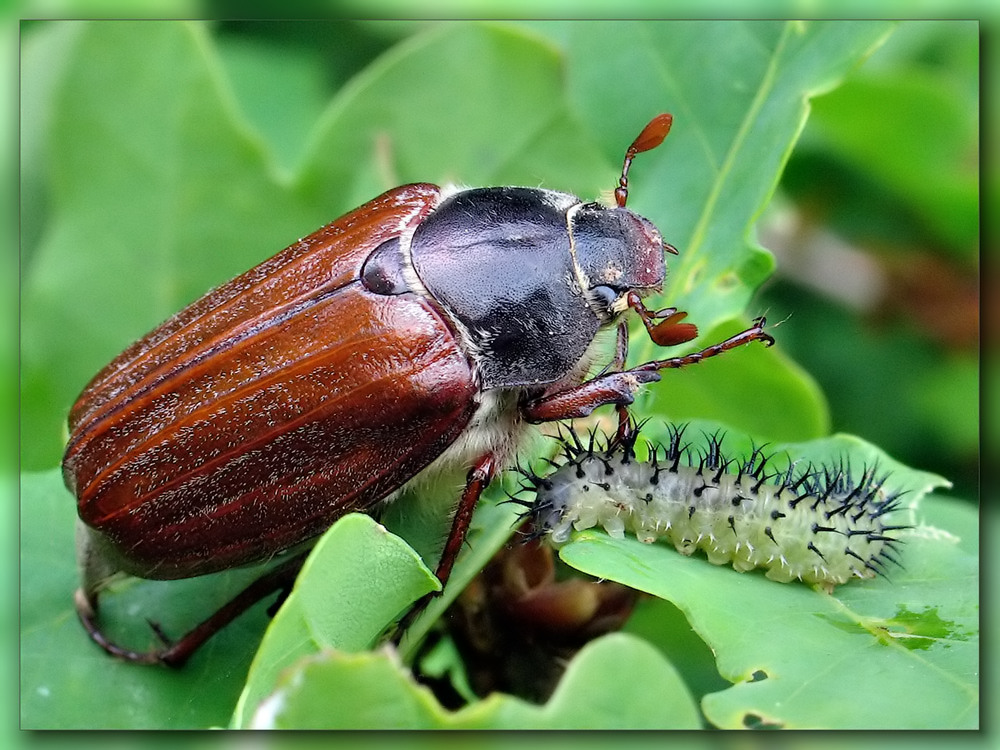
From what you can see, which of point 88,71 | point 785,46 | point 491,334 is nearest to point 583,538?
point 491,334

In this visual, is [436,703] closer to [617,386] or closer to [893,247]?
[617,386]

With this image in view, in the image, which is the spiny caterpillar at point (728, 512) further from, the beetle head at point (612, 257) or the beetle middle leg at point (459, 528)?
the beetle head at point (612, 257)

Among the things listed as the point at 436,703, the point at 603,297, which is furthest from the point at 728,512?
the point at 436,703

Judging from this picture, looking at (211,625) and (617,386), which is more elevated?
(617,386)

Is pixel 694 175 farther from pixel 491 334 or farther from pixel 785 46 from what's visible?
pixel 491 334

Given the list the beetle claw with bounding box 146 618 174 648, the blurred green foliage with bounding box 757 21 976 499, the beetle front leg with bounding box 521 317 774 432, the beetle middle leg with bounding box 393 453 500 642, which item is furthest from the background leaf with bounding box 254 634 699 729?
the blurred green foliage with bounding box 757 21 976 499

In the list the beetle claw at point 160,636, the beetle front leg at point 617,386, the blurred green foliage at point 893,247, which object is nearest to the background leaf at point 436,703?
the beetle front leg at point 617,386
